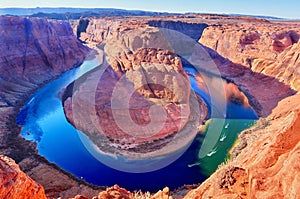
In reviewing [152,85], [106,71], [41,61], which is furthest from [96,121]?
[41,61]

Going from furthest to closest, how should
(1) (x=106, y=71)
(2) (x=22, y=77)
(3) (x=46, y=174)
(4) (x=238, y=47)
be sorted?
(4) (x=238, y=47) < (2) (x=22, y=77) < (1) (x=106, y=71) < (3) (x=46, y=174)

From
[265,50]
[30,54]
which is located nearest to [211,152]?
[265,50]

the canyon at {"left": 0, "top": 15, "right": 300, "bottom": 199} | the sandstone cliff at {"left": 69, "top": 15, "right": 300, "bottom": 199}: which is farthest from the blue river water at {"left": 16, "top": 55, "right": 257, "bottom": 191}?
the sandstone cliff at {"left": 69, "top": 15, "right": 300, "bottom": 199}

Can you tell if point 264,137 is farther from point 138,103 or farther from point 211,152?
point 138,103

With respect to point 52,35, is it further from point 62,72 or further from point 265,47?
point 265,47

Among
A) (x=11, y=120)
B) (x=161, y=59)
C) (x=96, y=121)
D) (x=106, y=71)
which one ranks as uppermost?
(x=161, y=59)

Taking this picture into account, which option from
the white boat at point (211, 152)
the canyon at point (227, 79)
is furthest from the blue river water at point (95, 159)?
the canyon at point (227, 79)
